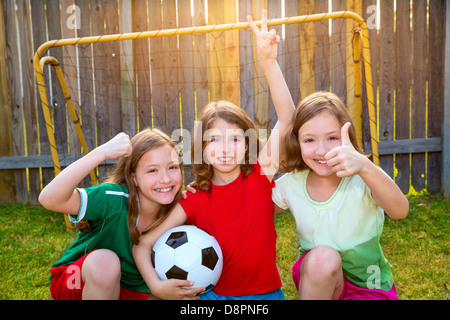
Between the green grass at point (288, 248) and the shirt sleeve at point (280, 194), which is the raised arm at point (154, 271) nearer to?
the shirt sleeve at point (280, 194)

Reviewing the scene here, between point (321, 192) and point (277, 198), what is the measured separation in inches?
9.0

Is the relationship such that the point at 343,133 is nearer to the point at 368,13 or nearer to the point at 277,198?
the point at 277,198

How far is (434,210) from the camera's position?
380 centimetres

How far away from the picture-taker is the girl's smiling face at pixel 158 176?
2.07 meters

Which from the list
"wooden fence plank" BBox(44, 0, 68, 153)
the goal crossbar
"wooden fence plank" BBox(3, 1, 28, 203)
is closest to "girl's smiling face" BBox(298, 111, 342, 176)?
the goal crossbar

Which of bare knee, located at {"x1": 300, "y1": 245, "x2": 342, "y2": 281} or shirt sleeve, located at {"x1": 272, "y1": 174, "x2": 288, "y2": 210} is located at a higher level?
shirt sleeve, located at {"x1": 272, "y1": 174, "x2": 288, "y2": 210}

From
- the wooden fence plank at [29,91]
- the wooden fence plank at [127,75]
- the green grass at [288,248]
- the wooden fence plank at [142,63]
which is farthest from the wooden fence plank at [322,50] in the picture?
the wooden fence plank at [29,91]

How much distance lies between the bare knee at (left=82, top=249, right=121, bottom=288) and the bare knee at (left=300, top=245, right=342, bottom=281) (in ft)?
2.79

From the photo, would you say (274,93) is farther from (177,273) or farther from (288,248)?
(288,248)

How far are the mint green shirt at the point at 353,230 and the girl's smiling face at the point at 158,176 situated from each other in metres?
0.66

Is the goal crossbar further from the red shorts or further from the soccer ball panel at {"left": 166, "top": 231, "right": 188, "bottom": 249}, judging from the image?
the soccer ball panel at {"left": 166, "top": 231, "right": 188, "bottom": 249}

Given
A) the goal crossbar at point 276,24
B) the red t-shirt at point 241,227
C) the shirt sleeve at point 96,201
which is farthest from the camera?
the goal crossbar at point 276,24

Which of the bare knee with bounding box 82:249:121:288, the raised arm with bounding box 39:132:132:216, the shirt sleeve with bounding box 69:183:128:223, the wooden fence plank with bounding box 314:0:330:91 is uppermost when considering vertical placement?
the wooden fence plank with bounding box 314:0:330:91

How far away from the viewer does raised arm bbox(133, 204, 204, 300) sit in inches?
74.3
